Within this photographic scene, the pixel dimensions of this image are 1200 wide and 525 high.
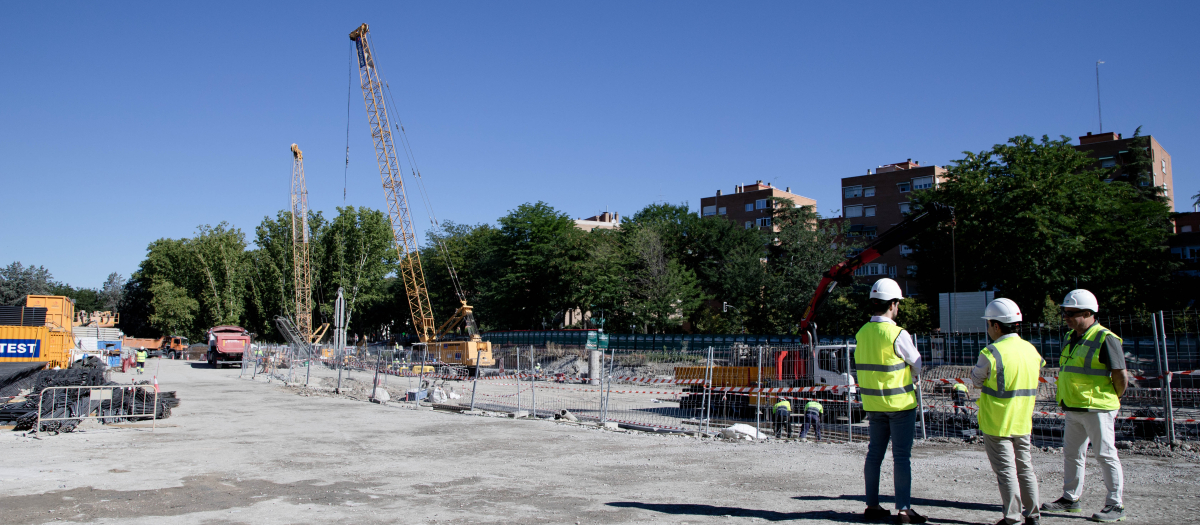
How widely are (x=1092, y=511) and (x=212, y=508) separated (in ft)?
24.2

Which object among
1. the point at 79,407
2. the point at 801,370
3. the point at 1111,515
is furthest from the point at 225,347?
the point at 1111,515

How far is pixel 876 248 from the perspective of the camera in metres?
20.5

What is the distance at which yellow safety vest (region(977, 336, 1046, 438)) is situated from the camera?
5.40 m

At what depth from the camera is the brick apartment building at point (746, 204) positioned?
3162 inches

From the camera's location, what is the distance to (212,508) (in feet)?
22.0

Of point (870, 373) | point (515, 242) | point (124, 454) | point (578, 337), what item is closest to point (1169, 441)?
point (870, 373)

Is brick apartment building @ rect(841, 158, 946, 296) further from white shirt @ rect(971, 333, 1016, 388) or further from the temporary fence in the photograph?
white shirt @ rect(971, 333, 1016, 388)

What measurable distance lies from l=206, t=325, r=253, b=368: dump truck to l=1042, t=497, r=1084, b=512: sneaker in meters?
41.9

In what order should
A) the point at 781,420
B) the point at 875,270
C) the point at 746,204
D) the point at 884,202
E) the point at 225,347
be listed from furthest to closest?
the point at 746,204, the point at 884,202, the point at 875,270, the point at 225,347, the point at 781,420

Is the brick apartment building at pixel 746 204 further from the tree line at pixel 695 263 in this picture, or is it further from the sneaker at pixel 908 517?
the sneaker at pixel 908 517

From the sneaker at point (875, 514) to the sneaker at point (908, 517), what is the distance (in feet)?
0.46

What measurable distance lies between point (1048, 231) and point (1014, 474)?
3710 cm

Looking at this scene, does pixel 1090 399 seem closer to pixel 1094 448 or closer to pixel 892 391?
pixel 1094 448

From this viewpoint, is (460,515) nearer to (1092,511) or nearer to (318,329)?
(1092,511)
